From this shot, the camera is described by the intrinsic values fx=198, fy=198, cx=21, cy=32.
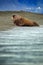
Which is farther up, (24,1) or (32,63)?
(24,1)

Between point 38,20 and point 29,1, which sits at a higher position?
point 29,1

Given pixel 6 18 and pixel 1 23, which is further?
pixel 6 18

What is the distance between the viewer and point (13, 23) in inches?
210

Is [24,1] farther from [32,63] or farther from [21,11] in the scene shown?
[32,63]

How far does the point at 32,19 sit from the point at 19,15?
40 centimetres

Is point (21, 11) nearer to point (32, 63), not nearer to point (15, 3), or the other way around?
point (15, 3)

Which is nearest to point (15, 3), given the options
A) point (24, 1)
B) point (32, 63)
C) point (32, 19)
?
point (24, 1)

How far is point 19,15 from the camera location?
18.5ft

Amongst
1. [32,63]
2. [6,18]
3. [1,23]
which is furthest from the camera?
[6,18]

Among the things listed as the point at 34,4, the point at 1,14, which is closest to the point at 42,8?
the point at 34,4

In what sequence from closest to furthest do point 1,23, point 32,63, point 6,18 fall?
point 32,63, point 1,23, point 6,18

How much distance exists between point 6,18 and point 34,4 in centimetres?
86

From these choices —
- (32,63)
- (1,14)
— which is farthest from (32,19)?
(32,63)

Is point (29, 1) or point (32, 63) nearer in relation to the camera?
point (32, 63)
